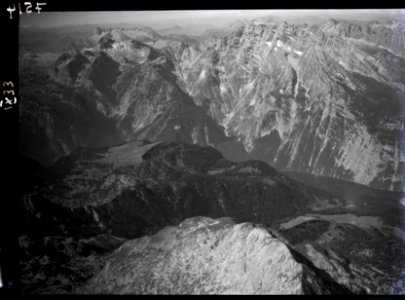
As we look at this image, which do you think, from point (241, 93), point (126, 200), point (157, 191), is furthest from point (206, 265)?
point (241, 93)

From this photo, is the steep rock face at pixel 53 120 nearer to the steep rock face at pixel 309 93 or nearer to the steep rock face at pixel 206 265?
the steep rock face at pixel 309 93

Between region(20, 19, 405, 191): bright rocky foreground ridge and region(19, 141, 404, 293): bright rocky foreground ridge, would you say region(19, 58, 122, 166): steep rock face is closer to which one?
region(20, 19, 405, 191): bright rocky foreground ridge

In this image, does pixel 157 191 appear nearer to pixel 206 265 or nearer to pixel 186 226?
pixel 186 226

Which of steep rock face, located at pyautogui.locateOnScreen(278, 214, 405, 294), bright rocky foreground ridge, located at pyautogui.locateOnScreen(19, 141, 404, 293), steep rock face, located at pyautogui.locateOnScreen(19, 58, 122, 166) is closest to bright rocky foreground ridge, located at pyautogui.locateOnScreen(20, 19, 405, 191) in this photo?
steep rock face, located at pyautogui.locateOnScreen(19, 58, 122, 166)

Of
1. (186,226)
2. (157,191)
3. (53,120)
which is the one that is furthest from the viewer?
(53,120)

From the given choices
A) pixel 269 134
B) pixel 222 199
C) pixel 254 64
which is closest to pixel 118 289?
pixel 222 199

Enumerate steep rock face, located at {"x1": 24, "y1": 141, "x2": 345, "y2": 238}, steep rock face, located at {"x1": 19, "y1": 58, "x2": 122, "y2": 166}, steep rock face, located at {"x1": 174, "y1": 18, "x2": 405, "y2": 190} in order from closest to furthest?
steep rock face, located at {"x1": 24, "y1": 141, "x2": 345, "y2": 238}, steep rock face, located at {"x1": 19, "y1": 58, "x2": 122, "y2": 166}, steep rock face, located at {"x1": 174, "y1": 18, "x2": 405, "y2": 190}

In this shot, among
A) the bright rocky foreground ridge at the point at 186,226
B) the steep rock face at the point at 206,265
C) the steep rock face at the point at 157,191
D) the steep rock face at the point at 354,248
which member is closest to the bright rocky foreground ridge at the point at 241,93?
the steep rock face at the point at 157,191
